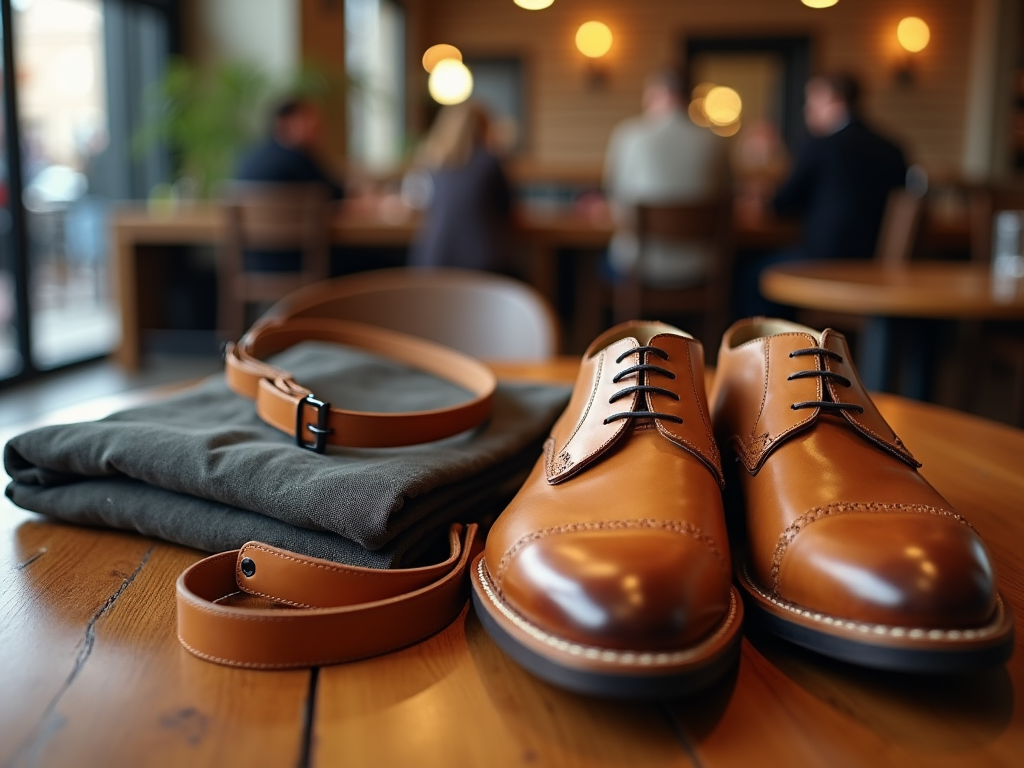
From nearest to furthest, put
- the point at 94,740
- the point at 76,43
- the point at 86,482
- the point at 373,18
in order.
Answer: the point at 94,740 < the point at 86,482 < the point at 76,43 < the point at 373,18

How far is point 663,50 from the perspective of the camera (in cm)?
941

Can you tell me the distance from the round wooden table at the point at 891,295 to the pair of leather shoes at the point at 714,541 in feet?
4.68


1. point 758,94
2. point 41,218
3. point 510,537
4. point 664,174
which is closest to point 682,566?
point 510,537

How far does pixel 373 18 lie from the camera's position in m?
8.99

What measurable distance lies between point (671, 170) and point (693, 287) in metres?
0.69

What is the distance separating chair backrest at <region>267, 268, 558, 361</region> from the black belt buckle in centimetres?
86

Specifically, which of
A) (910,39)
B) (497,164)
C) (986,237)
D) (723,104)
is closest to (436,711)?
(986,237)

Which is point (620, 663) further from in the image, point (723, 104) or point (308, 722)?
point (723, 104)

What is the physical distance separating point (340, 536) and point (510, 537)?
0.12 meters

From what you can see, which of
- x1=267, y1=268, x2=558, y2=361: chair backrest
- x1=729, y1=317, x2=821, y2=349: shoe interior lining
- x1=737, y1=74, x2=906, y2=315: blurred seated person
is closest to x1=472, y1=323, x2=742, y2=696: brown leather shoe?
x1=729, y1=317, x2=821, y2=349: shoe interior lining

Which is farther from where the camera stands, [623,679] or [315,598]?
[315,598]

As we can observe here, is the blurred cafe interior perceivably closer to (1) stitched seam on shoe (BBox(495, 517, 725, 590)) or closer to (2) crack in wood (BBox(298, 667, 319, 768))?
(1) stitched seam on shoe (BBox(495, 517, 725, 590))

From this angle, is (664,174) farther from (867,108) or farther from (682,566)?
(867,108)

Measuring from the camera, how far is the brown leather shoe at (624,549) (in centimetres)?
39
